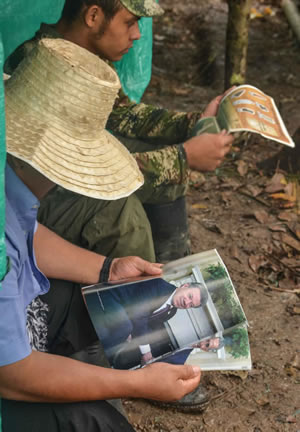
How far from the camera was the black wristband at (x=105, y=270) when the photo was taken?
2023 millimetres

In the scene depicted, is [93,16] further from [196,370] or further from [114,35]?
[196,370]

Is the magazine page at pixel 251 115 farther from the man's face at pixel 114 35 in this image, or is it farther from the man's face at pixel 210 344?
the man's face at pixel 210 344

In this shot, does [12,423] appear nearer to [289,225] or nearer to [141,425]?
[141,425]

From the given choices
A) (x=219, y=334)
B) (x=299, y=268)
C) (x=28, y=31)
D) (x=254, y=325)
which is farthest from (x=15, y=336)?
(x=299, y=268)

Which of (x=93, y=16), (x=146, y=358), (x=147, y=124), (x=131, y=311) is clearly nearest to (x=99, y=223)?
(x=131, y=311)

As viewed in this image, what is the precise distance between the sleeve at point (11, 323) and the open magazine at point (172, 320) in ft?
1.23

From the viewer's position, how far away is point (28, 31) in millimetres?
2586

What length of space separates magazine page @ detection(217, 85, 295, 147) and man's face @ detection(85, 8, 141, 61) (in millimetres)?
473

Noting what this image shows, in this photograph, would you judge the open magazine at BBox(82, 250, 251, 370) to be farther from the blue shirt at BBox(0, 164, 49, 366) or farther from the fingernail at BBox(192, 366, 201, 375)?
the blue shirt at BBox(0, 164, 49, 366)

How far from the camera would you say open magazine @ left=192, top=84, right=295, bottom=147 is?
224 cm

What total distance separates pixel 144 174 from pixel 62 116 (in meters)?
0.90

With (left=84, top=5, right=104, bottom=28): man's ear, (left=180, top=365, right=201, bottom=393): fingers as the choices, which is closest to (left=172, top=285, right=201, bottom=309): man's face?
(left=180, top=365, right=201, bottom=393): fingers

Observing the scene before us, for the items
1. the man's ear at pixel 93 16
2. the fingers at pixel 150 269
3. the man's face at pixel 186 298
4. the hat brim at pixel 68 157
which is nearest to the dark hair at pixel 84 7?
the man's ear at pixel 93 16

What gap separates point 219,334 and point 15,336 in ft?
2.31
